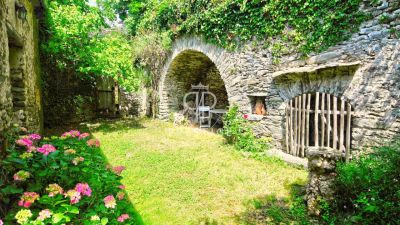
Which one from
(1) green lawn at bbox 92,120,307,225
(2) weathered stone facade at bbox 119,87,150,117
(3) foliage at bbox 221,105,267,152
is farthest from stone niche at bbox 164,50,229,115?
(1) green lawn at bbox 92,120,307,225

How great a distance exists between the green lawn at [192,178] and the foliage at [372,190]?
93 cm

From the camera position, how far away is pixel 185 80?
10539 millimetres

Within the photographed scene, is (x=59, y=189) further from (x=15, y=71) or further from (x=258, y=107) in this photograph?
(x=258, y=107)

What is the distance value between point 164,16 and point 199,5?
2.20 meters

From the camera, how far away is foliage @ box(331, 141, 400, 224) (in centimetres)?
252

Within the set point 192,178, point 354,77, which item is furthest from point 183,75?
point 354,77

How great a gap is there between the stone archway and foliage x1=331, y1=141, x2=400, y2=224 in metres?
5.88

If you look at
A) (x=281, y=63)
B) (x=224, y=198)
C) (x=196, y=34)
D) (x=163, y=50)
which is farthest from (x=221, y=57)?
(x=224, y=198)

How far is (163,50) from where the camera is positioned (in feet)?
32.1

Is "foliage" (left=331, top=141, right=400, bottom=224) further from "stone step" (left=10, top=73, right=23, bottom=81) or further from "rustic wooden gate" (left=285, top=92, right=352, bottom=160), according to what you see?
"stone step" (left=10, top=73, right=23, bottom=81)

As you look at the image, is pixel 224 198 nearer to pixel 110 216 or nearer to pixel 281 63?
pixel 110 216

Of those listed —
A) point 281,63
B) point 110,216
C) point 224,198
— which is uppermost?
point 281,63

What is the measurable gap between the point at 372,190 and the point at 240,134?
350 centimetres

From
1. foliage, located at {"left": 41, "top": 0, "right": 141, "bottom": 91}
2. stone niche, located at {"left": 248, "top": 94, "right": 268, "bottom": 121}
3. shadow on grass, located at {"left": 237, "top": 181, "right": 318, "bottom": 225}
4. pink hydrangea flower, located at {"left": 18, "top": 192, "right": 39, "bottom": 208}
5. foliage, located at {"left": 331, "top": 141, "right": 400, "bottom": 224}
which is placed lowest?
shadow on grass, located at {"left": 237, "top": 181, "right": 318, "bottom": 225}
